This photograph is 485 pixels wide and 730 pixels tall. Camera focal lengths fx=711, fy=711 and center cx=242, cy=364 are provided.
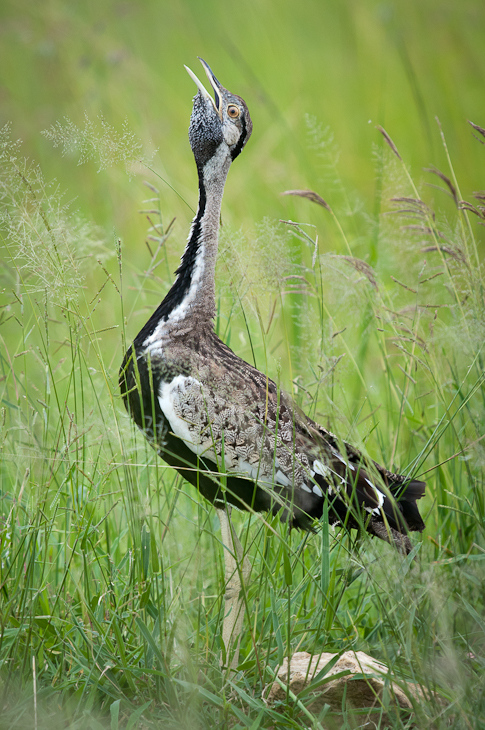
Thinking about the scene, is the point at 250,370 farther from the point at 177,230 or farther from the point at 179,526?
the point at 177,230

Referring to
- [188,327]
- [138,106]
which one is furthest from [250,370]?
[138,106]

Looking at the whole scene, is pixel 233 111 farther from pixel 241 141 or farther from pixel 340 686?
pixel 340 686

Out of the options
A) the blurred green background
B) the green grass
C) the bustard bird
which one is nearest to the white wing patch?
the bustard bird

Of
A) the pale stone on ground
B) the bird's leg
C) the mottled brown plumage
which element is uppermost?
the mottled brown plumage

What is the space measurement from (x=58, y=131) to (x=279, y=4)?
5.21 metres

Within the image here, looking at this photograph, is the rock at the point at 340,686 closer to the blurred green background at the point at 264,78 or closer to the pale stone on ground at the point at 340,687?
the pale stone on ground at the point at 340,687

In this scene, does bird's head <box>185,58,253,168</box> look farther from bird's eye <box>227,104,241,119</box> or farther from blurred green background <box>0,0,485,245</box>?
blurred green background <box>0,0,485,245</box>

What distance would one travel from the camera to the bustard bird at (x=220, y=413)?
2092mm

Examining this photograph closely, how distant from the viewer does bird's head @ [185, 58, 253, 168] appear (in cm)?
225

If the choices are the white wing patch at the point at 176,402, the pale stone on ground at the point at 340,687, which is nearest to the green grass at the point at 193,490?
the pale stone on ground at the point at 340,687

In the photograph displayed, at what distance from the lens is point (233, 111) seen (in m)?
2.29

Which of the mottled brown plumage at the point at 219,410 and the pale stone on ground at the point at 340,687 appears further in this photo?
the mottled brown plumage at the point at 219,410

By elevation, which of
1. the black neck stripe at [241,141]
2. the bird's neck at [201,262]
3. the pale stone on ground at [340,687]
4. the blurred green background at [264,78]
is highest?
the blurred green background at [264,78]

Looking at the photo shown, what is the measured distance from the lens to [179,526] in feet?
8.10
